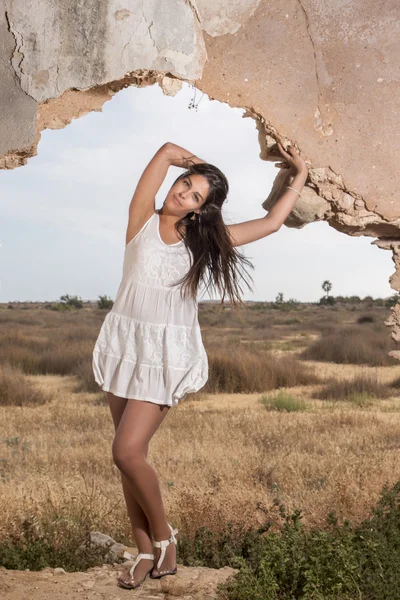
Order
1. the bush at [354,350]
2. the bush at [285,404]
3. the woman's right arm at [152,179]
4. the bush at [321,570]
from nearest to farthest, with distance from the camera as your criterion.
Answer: the woman's right arm at [152,179] < the bush at [321,570] < the bush at [285,404] < the bush at [354,350]

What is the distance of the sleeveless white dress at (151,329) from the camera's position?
3830 mm

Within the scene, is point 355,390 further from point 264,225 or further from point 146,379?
point 146,379

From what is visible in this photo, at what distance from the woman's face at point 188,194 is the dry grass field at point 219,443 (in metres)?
0.66

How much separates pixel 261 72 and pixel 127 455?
7.50 feet

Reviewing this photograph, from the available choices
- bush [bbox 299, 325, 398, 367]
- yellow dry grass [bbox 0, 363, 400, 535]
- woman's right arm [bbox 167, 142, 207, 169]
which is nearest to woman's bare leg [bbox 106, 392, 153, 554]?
woman's right arm [bbox 167, 142, 207, 169]

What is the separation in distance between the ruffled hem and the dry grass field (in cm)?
47

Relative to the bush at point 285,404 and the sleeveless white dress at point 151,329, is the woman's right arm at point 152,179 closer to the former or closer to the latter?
the sleeveless white dress at point 151,329

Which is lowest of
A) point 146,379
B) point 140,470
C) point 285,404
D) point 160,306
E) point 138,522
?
point 285,404

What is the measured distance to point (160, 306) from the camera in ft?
12.8

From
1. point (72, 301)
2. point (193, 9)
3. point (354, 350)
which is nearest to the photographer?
point (193, 9)

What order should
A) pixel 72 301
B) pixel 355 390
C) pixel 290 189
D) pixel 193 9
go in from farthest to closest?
pixel 72 301 < pixel 355 390 < pixel 193 9 < pixel 290 189

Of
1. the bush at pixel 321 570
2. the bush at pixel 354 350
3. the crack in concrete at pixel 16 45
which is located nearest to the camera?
the bush at pixel 321 570

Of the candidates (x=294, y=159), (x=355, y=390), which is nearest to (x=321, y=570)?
(x=294, y=159)

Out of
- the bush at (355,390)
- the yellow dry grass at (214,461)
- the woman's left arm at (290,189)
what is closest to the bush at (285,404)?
the yellow dry grass at (214,461)
